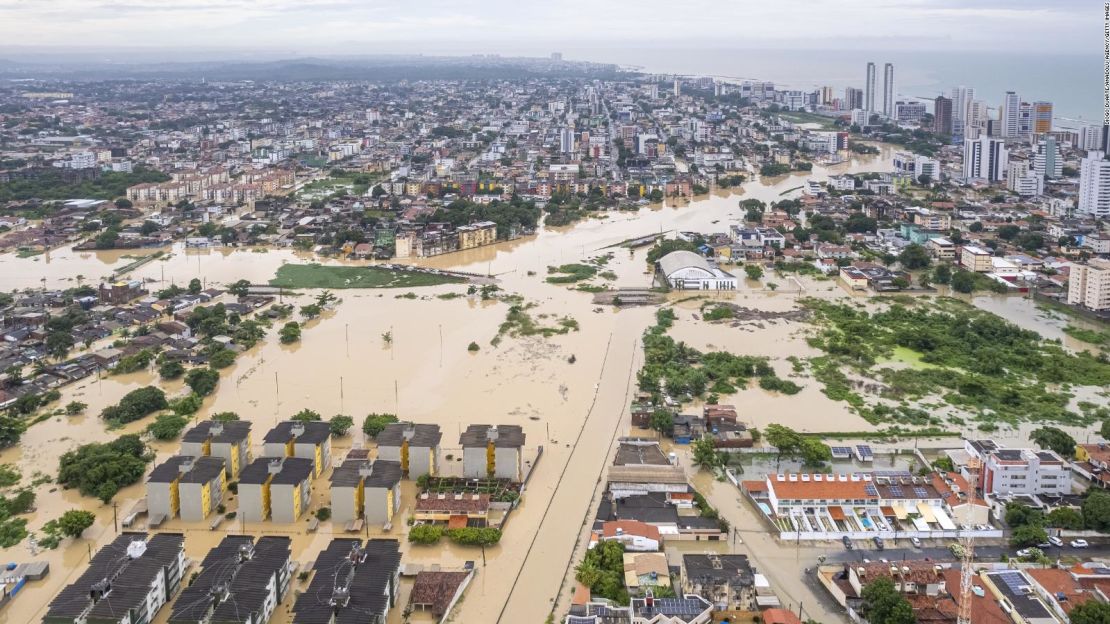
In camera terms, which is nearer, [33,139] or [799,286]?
[799,286]

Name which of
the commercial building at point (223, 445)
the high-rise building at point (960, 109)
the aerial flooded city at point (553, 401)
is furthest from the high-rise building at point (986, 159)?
the commercial building at point (223, 445)

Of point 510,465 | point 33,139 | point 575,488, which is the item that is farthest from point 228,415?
point 33,139

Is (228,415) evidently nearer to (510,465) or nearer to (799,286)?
(510,465)

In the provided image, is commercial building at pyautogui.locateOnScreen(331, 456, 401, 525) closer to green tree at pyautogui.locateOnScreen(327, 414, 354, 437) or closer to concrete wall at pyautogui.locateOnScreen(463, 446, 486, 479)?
concrete wall at pyautogui.locateOnScreen(463, 446, 486, 479)

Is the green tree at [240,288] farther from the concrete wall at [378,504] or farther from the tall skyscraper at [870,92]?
the tall skyscraper at [870,92]

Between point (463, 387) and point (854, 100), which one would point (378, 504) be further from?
point (854, 100)

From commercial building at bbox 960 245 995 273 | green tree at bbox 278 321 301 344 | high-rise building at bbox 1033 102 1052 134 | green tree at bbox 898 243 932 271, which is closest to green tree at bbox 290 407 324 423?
green tree at bbox 278 321 301 344
